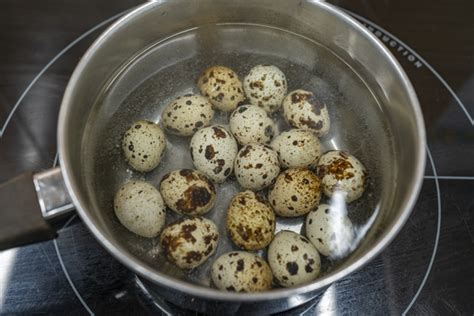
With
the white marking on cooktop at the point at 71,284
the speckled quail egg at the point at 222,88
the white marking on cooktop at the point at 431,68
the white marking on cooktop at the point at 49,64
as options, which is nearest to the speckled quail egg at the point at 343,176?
the speckled quail egg at the point at 222,88

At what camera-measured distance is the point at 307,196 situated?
94 centimetres

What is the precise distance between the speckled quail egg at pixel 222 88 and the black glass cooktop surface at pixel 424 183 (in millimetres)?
383

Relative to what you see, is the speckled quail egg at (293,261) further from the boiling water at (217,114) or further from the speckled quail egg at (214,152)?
the speckled quail egg at (214,152)

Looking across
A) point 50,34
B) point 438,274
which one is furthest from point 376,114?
point 50,34

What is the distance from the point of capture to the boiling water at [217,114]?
0.95m

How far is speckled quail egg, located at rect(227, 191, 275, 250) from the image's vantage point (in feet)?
2.97

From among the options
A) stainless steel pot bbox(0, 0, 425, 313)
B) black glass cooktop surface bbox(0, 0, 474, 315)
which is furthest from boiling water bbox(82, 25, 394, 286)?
black glass cooktop surface bbox(0, 0, 474, 315)

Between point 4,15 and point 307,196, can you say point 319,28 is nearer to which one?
point 307,196

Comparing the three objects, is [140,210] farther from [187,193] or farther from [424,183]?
[424,183]

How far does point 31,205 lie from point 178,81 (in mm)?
506

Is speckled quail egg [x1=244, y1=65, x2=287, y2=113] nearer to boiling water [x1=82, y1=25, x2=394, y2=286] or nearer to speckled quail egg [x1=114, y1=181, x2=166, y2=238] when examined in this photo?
boiling water [x1=82, y1=25, x2=394, y2=286]

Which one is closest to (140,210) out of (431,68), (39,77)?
(39,77)

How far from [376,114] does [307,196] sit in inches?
10.3

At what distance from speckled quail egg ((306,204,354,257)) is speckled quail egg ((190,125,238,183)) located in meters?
0.20
